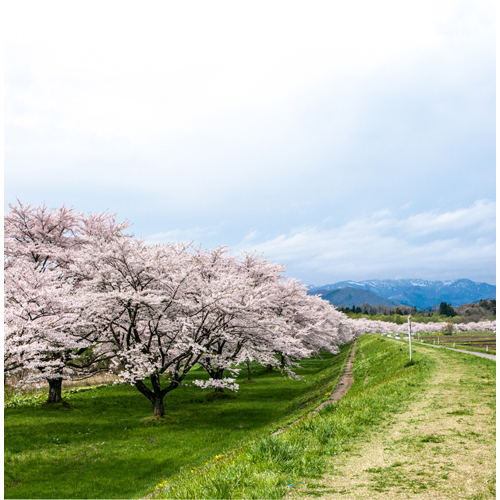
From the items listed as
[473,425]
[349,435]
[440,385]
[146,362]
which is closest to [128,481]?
[146,362]

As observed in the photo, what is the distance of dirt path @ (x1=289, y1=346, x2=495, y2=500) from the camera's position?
5633 millimetres

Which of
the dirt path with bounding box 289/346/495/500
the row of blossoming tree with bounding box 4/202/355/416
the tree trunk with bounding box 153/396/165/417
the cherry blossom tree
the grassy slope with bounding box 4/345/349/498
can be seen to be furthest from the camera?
the tree trunk with bounding box 153/396/165/417

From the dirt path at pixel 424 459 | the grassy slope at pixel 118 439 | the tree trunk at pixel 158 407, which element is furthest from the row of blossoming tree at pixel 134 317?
the dirt path at pixel 424 459

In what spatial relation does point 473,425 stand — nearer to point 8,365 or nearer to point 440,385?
point 440,385

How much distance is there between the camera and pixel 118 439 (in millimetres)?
15836

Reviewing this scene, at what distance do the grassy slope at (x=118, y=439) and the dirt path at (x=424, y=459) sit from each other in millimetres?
5821

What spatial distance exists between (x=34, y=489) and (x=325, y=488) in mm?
9893

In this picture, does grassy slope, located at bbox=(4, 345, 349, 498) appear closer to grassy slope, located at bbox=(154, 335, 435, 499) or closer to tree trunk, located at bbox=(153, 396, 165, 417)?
tree trunk, located at bbox=(153, 396, 165, 417)

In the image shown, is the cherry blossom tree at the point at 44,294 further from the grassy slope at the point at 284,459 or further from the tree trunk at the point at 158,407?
the grassy slope at the point at 284,459

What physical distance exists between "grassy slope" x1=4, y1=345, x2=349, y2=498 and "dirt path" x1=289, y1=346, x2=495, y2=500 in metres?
5.82

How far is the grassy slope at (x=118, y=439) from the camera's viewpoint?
37.5ft

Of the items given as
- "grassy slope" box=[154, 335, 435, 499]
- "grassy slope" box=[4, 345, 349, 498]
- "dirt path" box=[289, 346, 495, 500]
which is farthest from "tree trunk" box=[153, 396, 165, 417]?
"dirt path" box=[289, 346, 495, 500]

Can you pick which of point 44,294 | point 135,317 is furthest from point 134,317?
point 44,294

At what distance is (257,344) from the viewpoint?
21.4 meters
